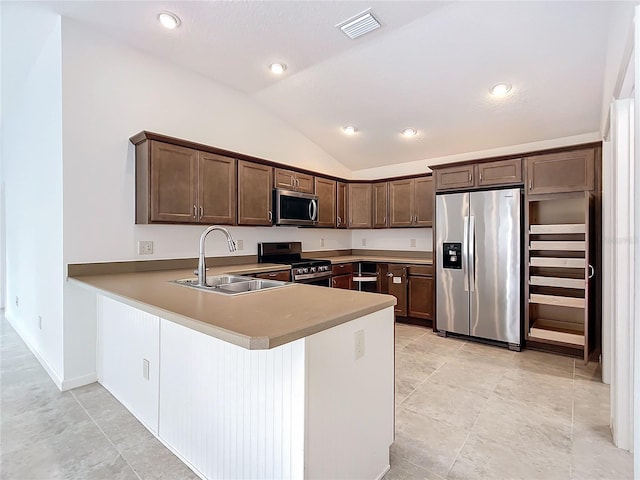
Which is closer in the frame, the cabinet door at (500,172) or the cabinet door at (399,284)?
the cabinet door at (500,172)

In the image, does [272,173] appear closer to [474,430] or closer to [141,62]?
[141,62]

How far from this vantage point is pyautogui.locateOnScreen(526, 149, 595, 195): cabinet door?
3.17m

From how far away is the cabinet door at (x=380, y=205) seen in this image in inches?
195

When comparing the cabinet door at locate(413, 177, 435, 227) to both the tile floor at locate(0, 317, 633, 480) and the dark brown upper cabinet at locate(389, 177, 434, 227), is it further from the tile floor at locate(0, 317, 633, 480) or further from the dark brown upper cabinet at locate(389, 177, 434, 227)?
the tile floor at locate(0, 317, 633, 480)

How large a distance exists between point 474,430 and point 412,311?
2.37 metres

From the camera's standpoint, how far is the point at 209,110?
360 centimetres

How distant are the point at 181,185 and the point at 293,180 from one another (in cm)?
153

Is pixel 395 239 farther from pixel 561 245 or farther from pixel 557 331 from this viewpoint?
pixel 557 331

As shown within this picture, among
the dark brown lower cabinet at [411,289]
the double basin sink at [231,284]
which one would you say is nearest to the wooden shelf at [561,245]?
the dark brown lower cabinet at [411,289]

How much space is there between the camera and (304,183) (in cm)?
433

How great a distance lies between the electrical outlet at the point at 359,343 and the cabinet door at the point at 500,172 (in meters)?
2.97

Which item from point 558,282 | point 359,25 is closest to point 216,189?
point 359,25

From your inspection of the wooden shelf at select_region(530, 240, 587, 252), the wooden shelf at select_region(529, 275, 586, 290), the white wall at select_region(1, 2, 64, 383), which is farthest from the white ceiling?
the wooden shelf at select_region(529, 275, 586, 290)

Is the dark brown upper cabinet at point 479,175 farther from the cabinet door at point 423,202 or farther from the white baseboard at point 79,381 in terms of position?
the white baseboard at point 79,381
